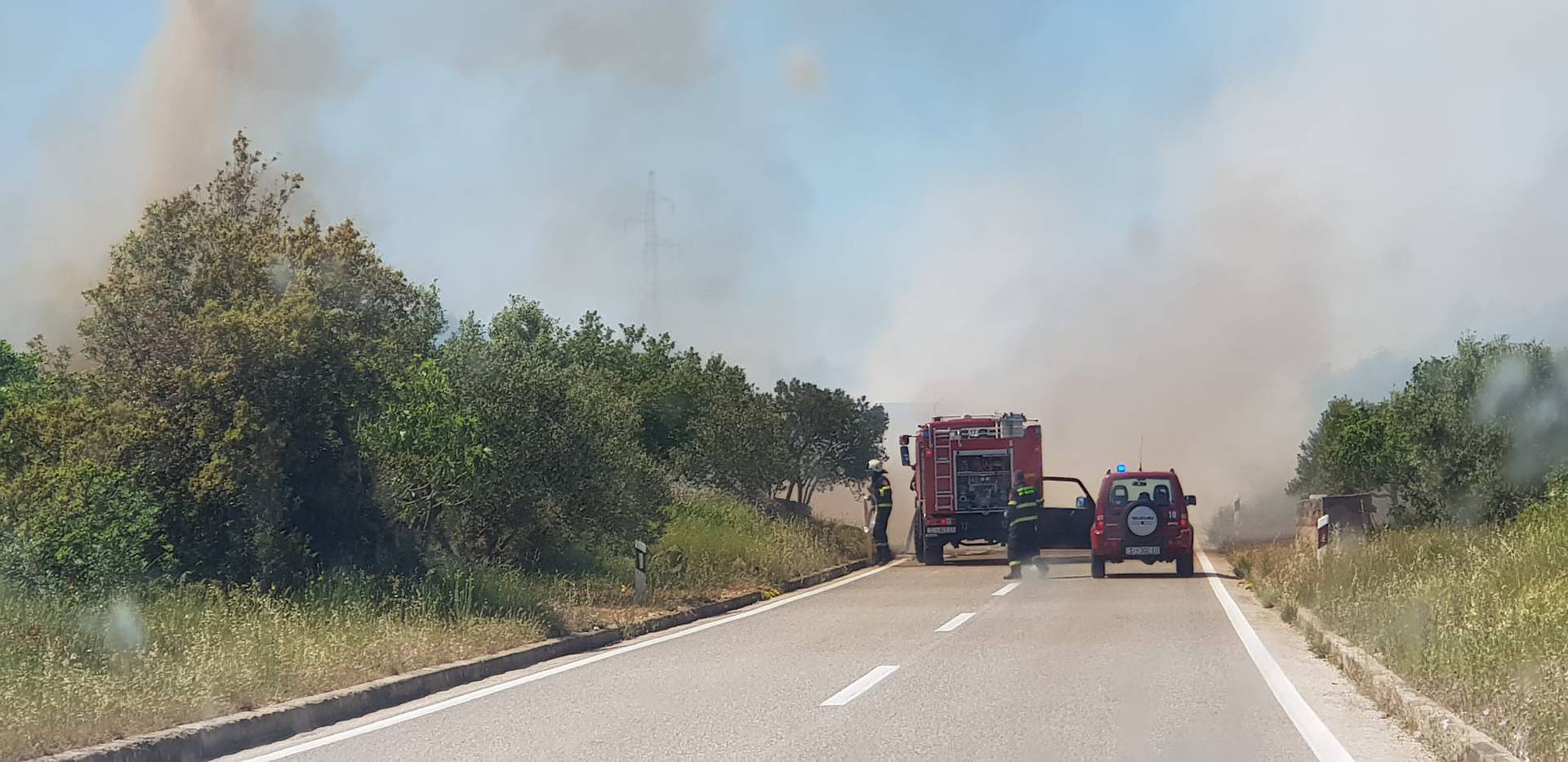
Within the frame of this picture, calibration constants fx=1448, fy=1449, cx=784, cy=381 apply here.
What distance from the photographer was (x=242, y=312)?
53.5 feet

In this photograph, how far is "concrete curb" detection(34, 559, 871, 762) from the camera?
28.7 ft

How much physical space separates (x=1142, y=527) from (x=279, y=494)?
14116mm

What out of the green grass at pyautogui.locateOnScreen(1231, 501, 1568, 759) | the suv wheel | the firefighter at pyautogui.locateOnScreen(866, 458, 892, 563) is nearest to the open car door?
the suv wheel

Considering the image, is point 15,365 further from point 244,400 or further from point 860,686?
point 860,686

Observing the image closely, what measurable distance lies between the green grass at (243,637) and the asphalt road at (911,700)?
0.79m

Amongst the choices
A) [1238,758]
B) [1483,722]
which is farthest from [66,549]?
[1483,722]

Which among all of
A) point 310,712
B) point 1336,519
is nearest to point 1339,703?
point 310,712

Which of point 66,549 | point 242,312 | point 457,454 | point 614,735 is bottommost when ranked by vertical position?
point 614,735

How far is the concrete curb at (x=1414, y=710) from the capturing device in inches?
311

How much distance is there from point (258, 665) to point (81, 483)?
533cm

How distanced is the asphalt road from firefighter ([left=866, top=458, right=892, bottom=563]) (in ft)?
Answer: 43.1

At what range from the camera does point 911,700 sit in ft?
34.9

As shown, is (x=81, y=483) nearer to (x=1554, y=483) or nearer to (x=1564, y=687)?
(x=1564, y=687)

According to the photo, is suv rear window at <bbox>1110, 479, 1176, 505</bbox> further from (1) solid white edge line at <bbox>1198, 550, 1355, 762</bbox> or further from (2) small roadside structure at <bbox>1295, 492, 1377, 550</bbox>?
(1) solid white edge line at <bbox>1198, 550, 1355, 762</bbox>
